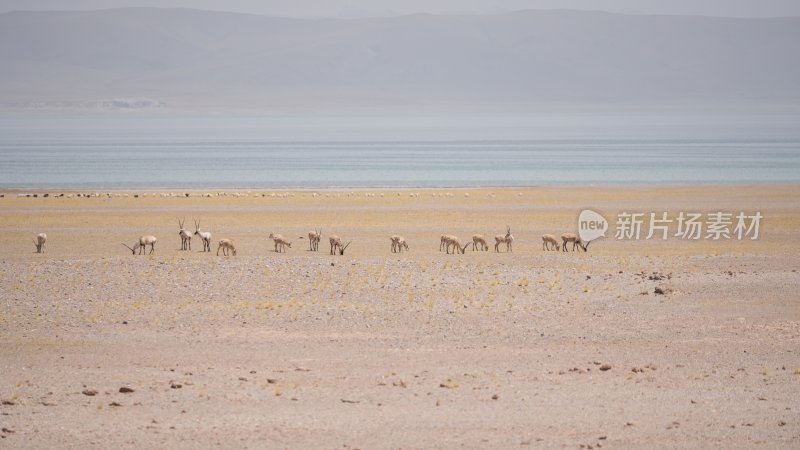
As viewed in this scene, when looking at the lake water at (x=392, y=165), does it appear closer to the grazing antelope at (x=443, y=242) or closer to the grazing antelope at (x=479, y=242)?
the grazing antelope at (x=443, y=242)

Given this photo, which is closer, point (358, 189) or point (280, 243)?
point (280, 243)

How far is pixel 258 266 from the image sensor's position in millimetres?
22344

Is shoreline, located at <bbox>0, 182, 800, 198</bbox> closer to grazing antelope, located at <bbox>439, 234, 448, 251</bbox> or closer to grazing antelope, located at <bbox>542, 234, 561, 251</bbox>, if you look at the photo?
grazing antelope, located at <bbox>439, 234, 448, 251</bbox>

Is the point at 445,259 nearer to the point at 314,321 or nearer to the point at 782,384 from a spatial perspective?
the point at 314,321

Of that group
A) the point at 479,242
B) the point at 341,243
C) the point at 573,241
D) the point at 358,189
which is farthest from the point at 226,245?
the point at 358,189

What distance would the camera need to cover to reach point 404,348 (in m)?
15.6

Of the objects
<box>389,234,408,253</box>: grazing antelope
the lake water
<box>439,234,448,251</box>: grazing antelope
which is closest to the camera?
<box>439,234,448,251</box>: grazing antelope

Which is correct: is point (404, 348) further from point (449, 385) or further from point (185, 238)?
point (185, 238)

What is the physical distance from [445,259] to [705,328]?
8514mm

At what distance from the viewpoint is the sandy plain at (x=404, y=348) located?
11656mm

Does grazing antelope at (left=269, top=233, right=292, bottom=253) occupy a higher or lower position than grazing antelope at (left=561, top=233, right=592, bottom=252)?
lower

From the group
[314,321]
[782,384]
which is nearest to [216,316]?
[314,321]

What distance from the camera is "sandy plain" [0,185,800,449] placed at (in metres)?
11.7

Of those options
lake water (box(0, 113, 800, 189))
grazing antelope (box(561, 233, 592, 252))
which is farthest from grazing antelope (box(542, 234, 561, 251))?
lake water (box(0, 113, 800, 189))
